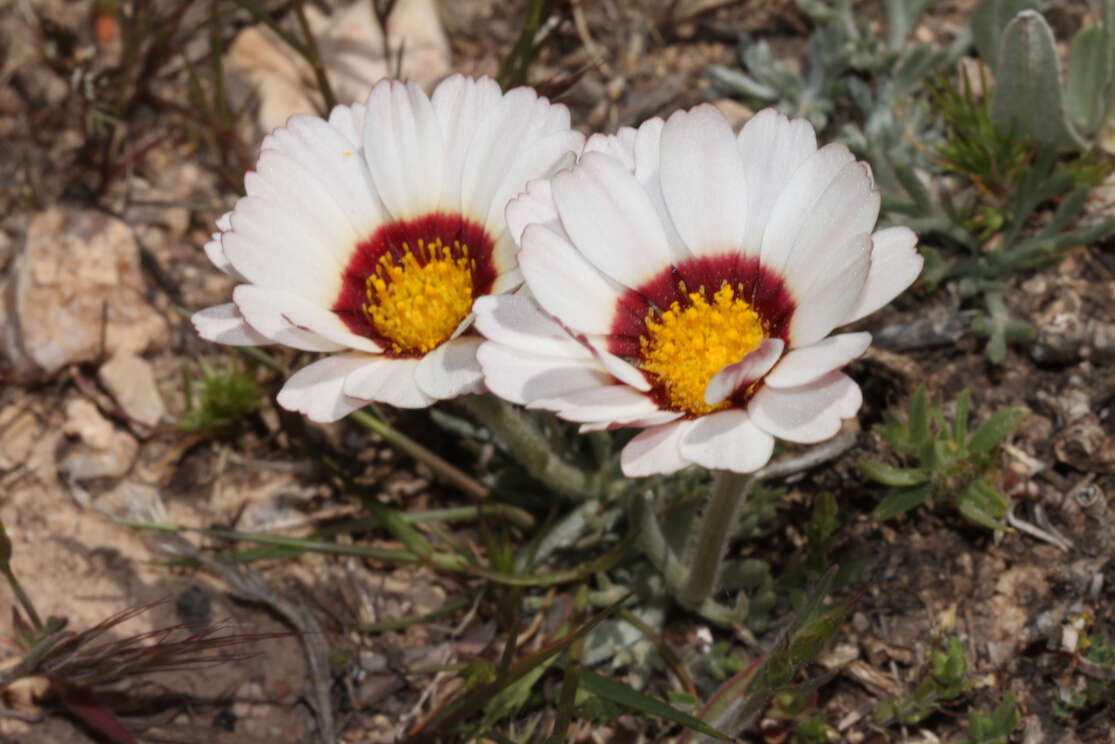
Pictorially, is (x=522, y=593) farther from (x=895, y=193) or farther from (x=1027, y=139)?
(x=1027, y=139)

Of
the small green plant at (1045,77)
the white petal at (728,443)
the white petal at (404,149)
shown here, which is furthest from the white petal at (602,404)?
the small green plant at (1045,77)

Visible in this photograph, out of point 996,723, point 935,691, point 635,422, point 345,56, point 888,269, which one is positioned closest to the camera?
point 635,422

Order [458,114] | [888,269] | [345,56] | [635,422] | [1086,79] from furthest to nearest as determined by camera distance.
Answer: [345,56] → [1086,79] → [458,114] → [888,269] → [635,422]

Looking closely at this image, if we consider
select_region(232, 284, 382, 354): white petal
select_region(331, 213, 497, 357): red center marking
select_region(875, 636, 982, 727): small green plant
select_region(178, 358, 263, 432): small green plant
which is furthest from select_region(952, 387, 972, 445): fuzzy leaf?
select_region(178, 358, 263, 432): small green plant

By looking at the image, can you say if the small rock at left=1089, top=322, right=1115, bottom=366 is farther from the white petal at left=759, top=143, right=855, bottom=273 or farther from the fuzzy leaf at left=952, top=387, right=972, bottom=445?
the white petal at left=759, top=143, right=855, bottom=273

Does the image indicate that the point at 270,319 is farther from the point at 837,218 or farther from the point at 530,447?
the point at 837,218

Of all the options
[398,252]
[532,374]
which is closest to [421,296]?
[398,252]

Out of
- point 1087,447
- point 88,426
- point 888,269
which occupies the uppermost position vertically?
A: point 888,269

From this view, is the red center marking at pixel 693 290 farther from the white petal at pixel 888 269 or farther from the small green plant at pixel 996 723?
the small green plant at pixel 996 723
